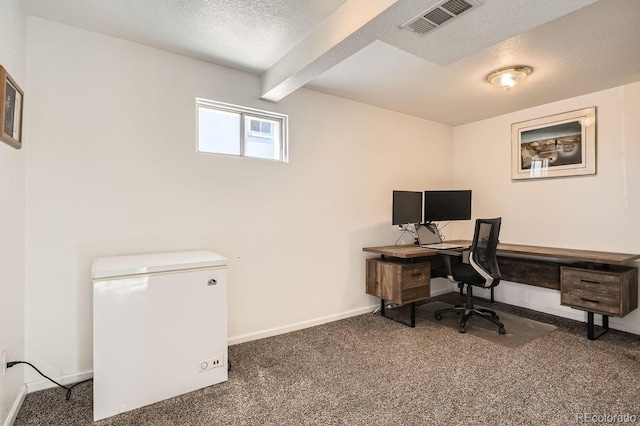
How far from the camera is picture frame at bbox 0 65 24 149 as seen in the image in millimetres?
1626

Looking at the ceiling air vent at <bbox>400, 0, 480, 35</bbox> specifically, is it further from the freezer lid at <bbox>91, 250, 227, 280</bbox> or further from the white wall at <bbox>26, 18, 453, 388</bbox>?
the freezer lid at <bbox>91, 250, 227, 280</bbox>

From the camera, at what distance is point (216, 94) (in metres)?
2.73

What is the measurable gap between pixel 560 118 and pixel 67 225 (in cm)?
496

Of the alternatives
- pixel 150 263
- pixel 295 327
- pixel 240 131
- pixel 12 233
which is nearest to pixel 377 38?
pixel 240 131

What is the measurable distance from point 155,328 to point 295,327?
1502 mm

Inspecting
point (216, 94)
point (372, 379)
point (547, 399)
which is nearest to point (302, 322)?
point (372, 379)

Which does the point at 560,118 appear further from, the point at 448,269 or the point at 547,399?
the point at 547,399

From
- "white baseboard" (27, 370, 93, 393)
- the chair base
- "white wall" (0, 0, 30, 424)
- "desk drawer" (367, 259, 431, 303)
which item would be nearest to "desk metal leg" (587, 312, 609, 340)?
the chair base

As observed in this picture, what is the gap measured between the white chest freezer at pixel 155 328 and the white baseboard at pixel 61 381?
582 millimetres

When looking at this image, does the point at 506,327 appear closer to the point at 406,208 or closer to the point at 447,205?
the point at 447,205

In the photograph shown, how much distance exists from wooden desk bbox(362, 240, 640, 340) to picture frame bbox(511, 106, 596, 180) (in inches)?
36.9

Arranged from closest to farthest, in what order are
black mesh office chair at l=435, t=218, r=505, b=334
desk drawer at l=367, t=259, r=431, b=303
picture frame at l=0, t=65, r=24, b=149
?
picture frame at l=0, t=65, r=24, b=149 → black mesh office chair at l=435, t=218, r=505, b=334 → desk drawer at l=367, t=259, r=431, b=303

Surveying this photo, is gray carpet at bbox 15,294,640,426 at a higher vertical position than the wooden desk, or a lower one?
lower

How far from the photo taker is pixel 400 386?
213 cm
